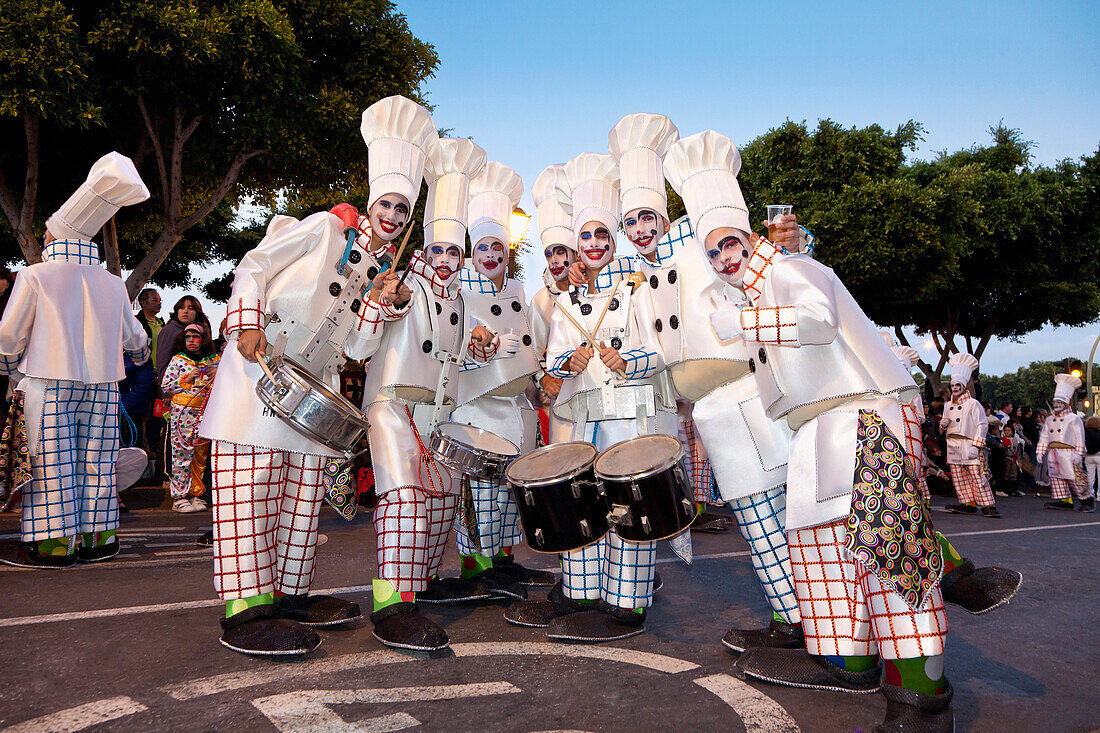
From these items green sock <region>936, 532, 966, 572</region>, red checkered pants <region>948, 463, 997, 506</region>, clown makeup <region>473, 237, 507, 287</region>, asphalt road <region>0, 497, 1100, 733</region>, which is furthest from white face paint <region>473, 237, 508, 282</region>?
red checkered pants <region>948, 463, 997, 506</region>

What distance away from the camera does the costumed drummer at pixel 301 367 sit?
357 centimetres

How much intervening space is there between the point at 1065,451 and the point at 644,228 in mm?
12911

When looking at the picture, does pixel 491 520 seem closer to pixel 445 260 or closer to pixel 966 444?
pixel 445 260

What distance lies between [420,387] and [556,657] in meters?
1.53

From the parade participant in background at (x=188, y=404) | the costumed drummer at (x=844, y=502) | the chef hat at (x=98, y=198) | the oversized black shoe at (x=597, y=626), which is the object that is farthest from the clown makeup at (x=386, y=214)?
the parade participant in background at (x=188, y=404)

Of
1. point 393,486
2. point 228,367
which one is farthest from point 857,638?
point 228,367

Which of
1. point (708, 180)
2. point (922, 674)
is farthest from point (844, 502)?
point (708, 180)

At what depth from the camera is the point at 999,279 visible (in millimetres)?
24641

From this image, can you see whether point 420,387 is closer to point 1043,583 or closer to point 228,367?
point 228,367

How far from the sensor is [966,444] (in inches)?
472

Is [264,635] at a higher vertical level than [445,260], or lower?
lower

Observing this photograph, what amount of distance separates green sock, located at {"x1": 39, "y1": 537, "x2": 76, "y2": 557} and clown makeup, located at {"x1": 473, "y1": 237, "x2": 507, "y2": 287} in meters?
3.54

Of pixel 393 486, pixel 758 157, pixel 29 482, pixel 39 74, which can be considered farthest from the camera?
pixel 758 157

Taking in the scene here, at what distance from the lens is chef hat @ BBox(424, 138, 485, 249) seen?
447 centimetres
